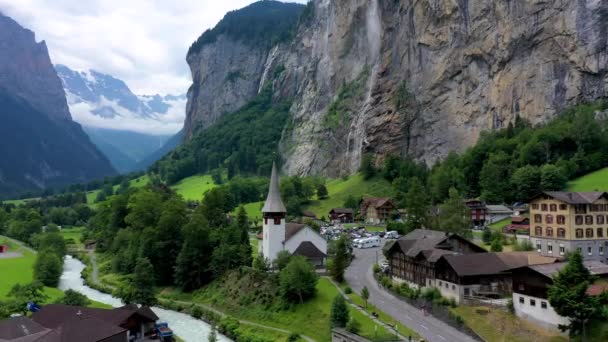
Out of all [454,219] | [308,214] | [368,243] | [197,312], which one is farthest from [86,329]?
[308,214]

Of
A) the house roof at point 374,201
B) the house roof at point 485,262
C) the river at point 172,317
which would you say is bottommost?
the river at point 172,317

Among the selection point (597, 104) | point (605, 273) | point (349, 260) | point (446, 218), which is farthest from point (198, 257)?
point (597, 104)

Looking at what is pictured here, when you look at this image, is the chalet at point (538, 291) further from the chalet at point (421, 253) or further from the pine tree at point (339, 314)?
the pine tree at point (339, 314)

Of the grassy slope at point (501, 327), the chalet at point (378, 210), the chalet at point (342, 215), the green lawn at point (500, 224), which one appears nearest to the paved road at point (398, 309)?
the grassy slope at point (501, 327)

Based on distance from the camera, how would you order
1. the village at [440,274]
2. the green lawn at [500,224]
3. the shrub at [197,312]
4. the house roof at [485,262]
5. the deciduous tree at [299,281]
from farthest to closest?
1. the green lawn at [500,224]
2. the shrub at [197,312]
3. the deciduous tree at [299,281]
4. the house roof at [485,262]
5. the village at [440,274]

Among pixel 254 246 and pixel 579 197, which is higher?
pixel 579 197

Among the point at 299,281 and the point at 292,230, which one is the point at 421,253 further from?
the point at 292,230
